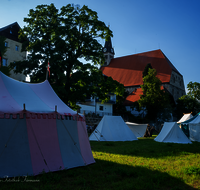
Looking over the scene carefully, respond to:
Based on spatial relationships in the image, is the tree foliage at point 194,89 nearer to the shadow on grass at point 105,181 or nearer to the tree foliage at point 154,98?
the tree foliage at point 154,98

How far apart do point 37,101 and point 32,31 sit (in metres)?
15.9

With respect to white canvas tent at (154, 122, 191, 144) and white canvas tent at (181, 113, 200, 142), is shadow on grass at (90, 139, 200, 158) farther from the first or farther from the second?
white canvas tent at (181, 113, 200, 142)

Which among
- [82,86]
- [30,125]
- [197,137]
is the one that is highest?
[82,86]

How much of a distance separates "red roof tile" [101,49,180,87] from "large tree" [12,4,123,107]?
36.3 metres

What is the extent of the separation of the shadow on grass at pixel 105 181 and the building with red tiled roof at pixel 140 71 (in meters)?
44.2

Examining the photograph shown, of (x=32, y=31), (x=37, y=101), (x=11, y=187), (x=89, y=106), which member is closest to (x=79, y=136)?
(x=37, y=101)

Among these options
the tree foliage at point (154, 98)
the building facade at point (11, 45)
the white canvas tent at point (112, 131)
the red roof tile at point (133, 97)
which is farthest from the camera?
the red roof tile at point (133, 97)

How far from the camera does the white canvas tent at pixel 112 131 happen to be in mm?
16594

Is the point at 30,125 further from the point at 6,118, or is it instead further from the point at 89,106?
the point at 89,106

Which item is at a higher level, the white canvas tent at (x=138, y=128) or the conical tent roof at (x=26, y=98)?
the conical tent roof at (x=26, y=98)

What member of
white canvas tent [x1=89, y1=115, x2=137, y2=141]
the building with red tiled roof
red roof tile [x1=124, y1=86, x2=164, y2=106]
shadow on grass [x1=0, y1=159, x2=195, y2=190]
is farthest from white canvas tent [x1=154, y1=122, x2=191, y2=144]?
the building with red tiled roof

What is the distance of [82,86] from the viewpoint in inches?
773

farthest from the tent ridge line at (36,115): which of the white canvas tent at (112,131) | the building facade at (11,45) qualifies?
the building facade at (11,45)

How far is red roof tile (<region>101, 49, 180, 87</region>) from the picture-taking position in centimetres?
5603
